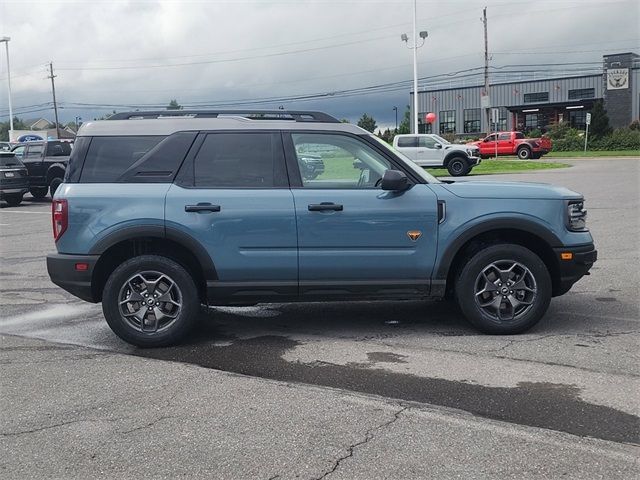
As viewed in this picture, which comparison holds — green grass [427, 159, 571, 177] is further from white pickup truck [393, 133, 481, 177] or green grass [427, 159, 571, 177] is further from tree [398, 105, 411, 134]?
tree [398, 105, 411, 134]

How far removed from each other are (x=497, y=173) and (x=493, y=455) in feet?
91.6

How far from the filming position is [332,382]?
15.6ft

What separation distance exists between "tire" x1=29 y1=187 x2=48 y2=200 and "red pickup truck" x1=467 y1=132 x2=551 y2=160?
27.4m

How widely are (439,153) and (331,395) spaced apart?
→ 26.7m

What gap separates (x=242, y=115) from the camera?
238 inches

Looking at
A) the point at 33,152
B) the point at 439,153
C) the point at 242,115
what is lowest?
the point at 242,115

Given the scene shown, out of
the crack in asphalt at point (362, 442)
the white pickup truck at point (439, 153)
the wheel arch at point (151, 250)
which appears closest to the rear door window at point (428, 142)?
the white pickup truck at point (439, 153)

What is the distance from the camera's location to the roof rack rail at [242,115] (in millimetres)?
6027

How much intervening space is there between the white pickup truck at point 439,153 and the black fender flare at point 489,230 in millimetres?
24279

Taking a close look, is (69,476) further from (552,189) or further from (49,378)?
(552,189)

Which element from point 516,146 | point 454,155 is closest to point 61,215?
point 454,155

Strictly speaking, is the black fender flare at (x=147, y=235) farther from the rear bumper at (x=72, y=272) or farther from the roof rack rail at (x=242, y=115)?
the roof rack rail at (x=242, y=115)

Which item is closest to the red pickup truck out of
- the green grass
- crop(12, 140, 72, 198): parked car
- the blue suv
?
the green grass

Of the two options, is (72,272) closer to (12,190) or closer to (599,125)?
(12,190)
